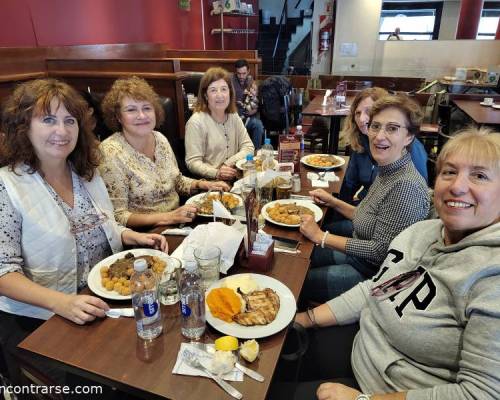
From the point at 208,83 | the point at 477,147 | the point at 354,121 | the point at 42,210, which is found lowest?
the point at 42,210

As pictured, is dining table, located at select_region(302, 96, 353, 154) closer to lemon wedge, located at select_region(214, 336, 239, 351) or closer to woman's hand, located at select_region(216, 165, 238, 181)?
woman's hand, located at select_region(216, 165, 238, 181)

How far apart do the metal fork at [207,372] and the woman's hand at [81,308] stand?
298 mm

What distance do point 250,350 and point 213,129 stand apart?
2049 mm

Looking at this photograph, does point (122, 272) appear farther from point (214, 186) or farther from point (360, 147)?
point (360, 147)

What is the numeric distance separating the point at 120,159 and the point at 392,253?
1.32 m

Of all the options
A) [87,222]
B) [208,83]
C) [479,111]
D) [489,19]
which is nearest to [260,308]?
[87,222]

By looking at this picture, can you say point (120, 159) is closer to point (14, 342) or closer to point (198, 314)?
point (14, 342)

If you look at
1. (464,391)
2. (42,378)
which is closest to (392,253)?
(464,391)

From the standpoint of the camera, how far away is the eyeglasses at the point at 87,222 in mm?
1358

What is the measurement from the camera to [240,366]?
869mm

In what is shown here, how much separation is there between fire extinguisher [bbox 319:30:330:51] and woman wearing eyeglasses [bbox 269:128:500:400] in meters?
8.01

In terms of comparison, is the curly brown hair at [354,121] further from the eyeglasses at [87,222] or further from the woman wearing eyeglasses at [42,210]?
the eyeglasses at [87,222]

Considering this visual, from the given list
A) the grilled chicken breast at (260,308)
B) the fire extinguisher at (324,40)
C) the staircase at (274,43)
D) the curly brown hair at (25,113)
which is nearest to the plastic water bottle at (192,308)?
the grilled chicken breast at (260,308)

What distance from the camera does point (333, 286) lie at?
1.62m
